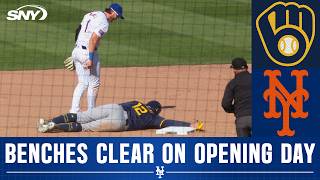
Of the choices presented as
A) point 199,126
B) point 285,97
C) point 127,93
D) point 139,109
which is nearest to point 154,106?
point 139,109

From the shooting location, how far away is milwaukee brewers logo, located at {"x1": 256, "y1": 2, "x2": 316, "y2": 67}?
1191 centimetres

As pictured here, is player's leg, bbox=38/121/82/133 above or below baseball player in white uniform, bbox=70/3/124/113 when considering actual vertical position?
below

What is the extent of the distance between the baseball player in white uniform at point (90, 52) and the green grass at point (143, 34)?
16.2 ft

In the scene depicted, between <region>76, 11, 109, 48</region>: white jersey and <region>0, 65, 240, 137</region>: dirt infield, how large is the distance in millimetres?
1338

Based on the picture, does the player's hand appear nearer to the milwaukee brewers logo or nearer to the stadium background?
the stadium background

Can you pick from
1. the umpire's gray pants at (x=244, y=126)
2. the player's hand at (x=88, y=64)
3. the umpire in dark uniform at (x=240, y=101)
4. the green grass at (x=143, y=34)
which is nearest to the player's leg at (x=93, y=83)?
the player's hand at (x=88, y=64)

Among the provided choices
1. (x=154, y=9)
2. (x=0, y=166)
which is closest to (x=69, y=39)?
(x=154, y=9)

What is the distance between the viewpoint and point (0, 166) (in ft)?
38.7

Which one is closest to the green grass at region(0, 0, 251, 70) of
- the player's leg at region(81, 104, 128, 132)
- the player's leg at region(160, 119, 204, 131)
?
the player's leg at region(160, 119, 204, 131)

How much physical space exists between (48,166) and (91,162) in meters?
0.45

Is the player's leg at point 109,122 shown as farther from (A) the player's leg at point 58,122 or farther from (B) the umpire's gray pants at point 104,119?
(A) the player's leg at point 58,122

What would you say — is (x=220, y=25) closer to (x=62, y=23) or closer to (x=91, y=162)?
(x=62, y=23)

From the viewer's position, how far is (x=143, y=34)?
79.1 feet

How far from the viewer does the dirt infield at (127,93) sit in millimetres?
16531
